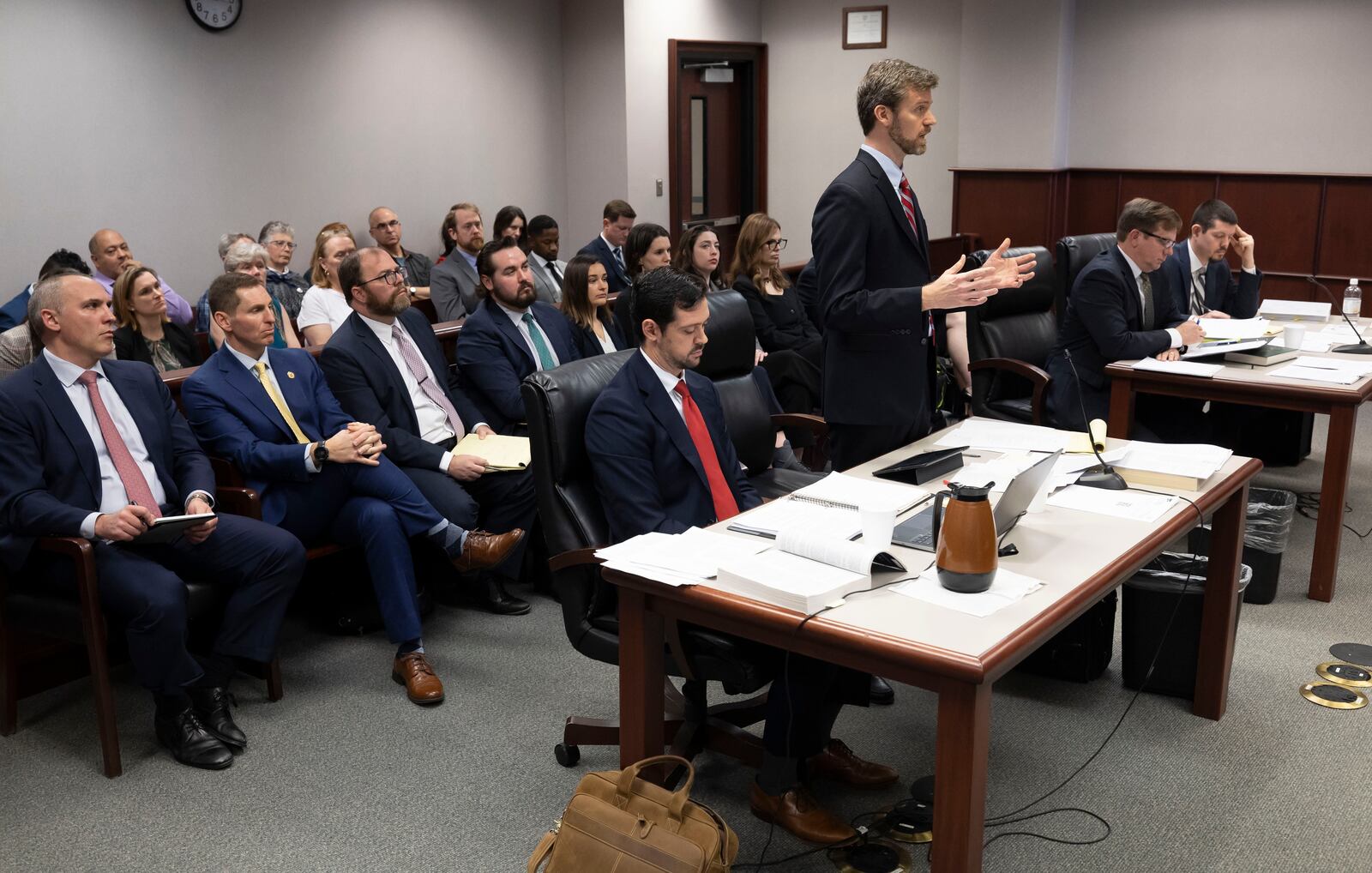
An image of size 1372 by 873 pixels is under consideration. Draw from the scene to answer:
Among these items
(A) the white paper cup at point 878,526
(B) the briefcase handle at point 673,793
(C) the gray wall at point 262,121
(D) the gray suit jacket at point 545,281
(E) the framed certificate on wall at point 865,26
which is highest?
(E) the framed certificate on wall at point 865,26

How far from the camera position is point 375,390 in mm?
3912

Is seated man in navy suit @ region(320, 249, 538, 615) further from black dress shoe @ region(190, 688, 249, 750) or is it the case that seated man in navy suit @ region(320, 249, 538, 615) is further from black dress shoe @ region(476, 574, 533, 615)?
black dress shoe @ region(190, 688, 249, 750)

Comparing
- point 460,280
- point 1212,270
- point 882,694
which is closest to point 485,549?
point 882,694

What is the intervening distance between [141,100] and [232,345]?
123 inches

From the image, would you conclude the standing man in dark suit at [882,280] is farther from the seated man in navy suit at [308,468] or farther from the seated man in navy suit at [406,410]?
the seated man in navy suit at [406,410]

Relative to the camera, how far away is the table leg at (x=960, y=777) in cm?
194

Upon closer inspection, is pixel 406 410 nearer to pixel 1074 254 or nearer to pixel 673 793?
pixel 673 793

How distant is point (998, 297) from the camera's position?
16.1 ft

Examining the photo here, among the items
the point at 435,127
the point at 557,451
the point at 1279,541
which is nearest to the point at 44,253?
the point at 435,127

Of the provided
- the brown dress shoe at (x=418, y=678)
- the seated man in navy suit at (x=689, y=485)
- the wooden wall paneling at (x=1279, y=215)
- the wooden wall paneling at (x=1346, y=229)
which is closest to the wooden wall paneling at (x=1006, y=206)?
the wooden wall paneling at (x=1279, y=215)

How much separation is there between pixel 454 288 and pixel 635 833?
4564mm

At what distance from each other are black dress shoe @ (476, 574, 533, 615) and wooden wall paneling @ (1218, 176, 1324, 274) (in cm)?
614

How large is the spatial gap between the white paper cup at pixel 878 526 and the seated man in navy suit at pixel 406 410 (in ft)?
5.76

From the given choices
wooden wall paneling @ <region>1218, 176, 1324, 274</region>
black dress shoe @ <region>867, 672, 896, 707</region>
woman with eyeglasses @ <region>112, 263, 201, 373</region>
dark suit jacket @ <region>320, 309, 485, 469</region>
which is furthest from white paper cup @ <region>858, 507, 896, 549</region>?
wooden wall paneling @ <region>1218, 176, 1324, 274</region>
